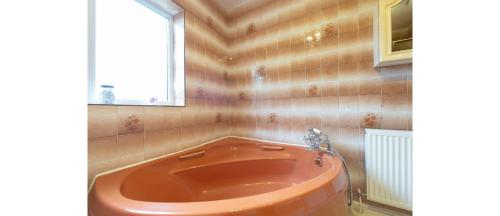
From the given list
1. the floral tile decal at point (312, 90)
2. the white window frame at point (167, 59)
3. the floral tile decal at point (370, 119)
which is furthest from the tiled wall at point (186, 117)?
the floral tile decal at point (370, 119)

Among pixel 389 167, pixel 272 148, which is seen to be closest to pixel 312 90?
pixel 272 148

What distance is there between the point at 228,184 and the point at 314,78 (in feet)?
3.70

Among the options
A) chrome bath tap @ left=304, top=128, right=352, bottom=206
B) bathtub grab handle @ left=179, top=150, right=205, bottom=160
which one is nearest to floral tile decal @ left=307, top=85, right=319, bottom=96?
chrome bath tap @ left=304, top=128, right=352, bottom=206

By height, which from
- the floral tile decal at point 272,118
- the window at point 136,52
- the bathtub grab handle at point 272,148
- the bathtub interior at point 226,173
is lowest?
the bathtub interior at point 226,173

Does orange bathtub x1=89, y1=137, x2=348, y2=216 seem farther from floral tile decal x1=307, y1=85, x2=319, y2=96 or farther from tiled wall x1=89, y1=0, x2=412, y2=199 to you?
floral tile decal x1=307, y1=85, x2=319, y2=96

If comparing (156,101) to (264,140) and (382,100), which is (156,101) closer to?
(264,140)

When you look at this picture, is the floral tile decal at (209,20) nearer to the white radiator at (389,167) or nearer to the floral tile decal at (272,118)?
the floral tile decal at (272,118)

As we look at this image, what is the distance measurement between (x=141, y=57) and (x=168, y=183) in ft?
2.93

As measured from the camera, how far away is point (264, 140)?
1.61 meters

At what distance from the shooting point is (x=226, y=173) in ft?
4.08

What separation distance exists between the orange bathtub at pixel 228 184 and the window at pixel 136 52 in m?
0.46

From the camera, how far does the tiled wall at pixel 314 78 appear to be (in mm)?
1119

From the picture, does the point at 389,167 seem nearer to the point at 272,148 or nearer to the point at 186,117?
the point at 272,148
